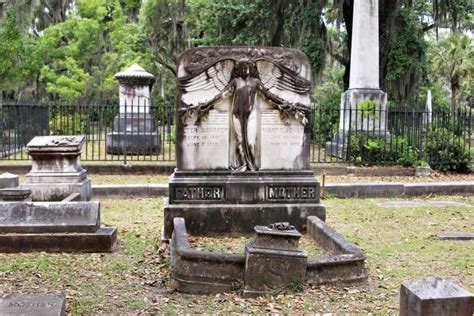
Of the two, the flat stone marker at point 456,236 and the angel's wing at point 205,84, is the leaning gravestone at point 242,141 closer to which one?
the angel's wing at point 205,84

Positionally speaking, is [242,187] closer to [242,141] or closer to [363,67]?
[242,141]

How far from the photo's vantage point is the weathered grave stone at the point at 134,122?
58.6ft

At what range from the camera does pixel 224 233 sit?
26.2 feet

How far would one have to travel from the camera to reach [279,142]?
8227 mm

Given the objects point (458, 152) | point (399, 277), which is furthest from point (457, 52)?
point (399, 277)

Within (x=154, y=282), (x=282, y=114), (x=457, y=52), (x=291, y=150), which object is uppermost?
(x=457, y=52)

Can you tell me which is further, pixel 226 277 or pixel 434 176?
pixel 434 176

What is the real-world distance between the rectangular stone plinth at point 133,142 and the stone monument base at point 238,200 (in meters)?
9.91

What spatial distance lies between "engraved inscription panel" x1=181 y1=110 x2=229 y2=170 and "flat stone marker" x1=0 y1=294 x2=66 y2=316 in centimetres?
411

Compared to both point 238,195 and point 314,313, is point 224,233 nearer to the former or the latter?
point 238,195

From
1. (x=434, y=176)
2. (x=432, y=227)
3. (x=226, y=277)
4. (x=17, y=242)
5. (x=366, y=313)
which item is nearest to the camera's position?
(x=366, y=313)

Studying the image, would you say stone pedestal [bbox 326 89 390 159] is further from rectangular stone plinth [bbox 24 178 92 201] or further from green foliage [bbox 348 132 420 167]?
rectangular stone plinth [bbox 24 178 92 201]

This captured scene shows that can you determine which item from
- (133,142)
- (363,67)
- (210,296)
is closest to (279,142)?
(210,296)

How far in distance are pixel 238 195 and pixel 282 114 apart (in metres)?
1.33
